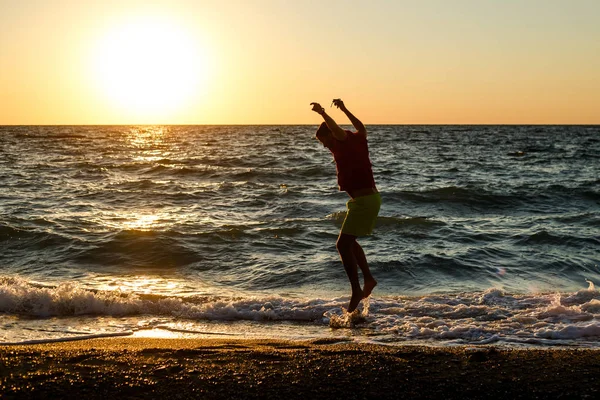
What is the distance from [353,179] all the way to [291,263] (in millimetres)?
3774

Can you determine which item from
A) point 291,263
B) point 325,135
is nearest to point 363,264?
point 325,135

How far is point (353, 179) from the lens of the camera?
21.5ft

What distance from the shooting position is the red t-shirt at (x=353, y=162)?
21.0ft

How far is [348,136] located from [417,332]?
196cm

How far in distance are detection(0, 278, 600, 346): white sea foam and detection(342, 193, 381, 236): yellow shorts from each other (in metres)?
0.92

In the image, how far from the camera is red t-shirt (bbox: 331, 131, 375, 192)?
21.0 ft

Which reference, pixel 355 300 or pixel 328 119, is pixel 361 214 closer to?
pixel 355 300

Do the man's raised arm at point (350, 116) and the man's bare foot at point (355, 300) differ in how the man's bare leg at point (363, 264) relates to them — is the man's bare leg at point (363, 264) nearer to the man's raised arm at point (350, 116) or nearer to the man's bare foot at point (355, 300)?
the man's bare foot at point (355, 300)

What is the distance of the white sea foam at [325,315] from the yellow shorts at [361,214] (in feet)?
3.02

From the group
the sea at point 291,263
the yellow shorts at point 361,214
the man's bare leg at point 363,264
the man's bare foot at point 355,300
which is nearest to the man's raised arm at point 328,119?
the yellow shorts at point 361,214

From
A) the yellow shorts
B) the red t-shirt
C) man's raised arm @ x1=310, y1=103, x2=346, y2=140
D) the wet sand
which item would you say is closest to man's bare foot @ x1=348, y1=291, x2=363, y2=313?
the yellow shorts

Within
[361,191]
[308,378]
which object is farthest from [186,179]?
[308,378]

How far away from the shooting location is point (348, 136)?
6367 mm

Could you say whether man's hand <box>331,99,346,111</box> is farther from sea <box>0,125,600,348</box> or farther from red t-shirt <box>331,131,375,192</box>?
sea <box>0,125,600,348</box>
